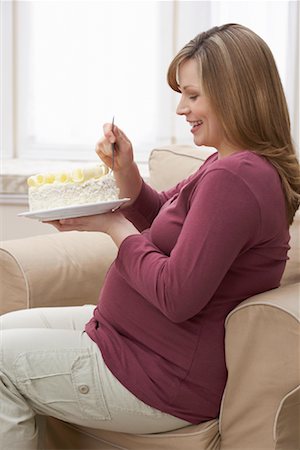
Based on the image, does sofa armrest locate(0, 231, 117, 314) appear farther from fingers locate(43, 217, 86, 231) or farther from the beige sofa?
fingers locate(43, 217, 86, 231)

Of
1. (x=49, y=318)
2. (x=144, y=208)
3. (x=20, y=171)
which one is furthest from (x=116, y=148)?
(x=20, y=171)

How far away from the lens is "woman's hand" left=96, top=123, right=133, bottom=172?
175 centimetres

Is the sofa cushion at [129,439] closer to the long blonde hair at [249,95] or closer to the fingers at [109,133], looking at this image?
the long blonde hair at [249,95]

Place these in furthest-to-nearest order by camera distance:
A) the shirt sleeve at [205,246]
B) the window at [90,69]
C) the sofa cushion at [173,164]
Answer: the window at [90,69] → the sofa cushion at [173,164] → the shirt sleeve at [205,246]

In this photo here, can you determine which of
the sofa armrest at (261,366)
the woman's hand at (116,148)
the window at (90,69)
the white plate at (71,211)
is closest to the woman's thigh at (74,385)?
the sofa armrest at (261,366)

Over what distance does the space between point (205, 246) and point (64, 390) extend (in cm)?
40

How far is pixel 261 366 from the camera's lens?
145 centimetres

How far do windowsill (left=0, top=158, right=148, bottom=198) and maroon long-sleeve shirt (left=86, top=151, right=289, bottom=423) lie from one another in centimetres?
145

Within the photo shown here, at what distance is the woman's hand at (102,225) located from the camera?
1.54 m

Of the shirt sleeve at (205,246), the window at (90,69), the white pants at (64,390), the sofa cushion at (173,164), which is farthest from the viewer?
the window at (90,69)

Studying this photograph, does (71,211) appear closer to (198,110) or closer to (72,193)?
(72,193)

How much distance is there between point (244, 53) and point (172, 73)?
0.62ft

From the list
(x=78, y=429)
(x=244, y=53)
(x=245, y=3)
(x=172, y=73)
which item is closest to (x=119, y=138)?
(x=172, y=73)

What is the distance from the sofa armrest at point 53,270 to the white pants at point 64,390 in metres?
0.41
